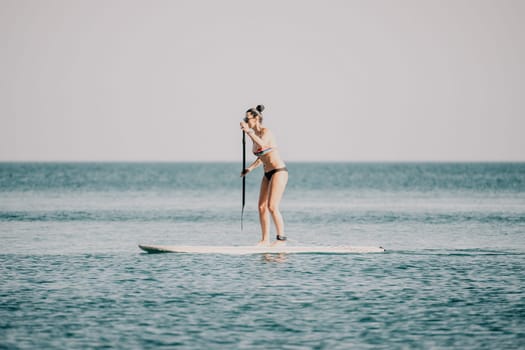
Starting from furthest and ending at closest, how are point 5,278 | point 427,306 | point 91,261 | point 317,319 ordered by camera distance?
point 91,261
point 5,278
point 427,306
point 317,319

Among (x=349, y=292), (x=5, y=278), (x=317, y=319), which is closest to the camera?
(x=317, y=319)

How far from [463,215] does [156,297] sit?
84.0 feet

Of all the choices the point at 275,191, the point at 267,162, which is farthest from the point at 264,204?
the point at 267,162

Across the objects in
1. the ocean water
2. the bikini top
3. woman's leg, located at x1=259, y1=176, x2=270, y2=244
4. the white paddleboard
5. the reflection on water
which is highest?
the bikini top

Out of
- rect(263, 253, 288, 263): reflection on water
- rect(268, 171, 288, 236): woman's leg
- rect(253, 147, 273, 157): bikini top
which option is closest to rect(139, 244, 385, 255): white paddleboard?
rect(263, 253, 288, 263): reflection on water

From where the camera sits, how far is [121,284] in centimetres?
1631

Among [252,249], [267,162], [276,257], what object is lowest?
[276,257]

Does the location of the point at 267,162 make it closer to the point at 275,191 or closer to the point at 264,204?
the point at 275,191

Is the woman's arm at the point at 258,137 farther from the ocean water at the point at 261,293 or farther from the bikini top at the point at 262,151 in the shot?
the ocean water at the point at 261,293

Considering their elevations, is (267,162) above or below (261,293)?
above

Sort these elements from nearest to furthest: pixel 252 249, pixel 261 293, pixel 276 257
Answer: pixel 261 293 → pixel 276 257 → pixel 252 249

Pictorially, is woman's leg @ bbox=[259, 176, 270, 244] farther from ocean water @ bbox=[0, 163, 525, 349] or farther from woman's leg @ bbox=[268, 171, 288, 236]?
ocean water @ bbox=[0, 163, 525, 349]

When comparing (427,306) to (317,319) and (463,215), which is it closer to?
(317,319)

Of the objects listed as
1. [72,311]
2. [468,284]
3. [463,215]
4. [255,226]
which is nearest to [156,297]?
[72,311]
